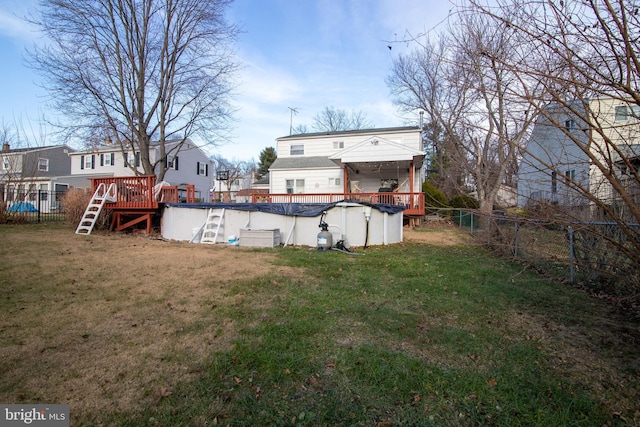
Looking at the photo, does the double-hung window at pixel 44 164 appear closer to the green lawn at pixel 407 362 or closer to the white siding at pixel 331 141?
the white siding at pixel 331 141

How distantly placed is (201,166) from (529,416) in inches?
1378

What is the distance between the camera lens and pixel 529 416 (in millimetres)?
2141

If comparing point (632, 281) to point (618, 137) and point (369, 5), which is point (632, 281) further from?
point (369, 5)

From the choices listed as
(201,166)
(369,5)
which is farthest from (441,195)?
(201,166)

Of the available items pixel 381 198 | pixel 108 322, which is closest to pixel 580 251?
pixel 108 322

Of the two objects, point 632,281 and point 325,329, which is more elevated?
point 632,281

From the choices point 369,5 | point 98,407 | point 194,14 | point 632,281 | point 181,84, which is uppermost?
point 194,14

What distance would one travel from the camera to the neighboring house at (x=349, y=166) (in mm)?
15852

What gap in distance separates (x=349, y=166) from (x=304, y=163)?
10.9 ft

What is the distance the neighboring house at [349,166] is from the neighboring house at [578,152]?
1226cm

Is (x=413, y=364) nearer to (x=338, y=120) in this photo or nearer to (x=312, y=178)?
(x=312, y=178)

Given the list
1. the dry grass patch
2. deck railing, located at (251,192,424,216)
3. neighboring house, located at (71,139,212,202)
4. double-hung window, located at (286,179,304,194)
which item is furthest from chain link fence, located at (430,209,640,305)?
neighboring house, located at (71,139,212,202)

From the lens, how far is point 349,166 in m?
17.8

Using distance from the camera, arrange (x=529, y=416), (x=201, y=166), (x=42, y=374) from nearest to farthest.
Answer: (x=529, y=416) → (x=42, y=374) → (x=201, y=166)
